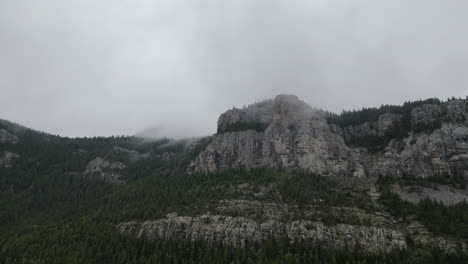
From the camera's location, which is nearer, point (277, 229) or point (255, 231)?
point (277, 229)

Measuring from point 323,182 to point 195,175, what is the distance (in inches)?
2751

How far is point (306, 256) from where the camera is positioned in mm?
104188

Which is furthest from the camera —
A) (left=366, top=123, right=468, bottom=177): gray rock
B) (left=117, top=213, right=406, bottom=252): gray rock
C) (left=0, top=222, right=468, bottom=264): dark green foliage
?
(left=366, top=123, right=468, bottom=177): gray rock

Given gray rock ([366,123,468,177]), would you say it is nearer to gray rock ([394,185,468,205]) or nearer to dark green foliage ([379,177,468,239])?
gray rock ([394,185,468,205])

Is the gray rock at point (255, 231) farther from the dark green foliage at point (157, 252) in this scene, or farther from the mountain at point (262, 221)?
the dark green foliage at point (157, 252)

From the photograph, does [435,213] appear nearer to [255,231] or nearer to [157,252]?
[255,231]

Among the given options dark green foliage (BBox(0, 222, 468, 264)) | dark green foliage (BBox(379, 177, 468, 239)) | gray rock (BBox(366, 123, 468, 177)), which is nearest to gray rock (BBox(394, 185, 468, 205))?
dark green foliage (BBox(379, 177, 468, 239))

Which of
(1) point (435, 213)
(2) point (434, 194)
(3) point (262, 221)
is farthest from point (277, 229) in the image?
(2) point (434, 194)

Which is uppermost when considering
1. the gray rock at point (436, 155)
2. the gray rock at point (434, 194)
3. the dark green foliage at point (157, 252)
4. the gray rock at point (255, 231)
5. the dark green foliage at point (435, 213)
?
the gray rock at point (436, 155)

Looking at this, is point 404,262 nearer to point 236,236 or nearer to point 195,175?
point 236,236

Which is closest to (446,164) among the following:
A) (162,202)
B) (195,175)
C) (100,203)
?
(195,175)

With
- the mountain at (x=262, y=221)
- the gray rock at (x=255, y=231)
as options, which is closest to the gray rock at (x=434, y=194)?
the mountain at (x=262, y=221)

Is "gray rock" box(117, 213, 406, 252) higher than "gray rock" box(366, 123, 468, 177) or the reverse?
the reverse

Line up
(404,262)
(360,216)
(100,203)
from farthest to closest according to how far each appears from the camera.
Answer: (100,203) < (360,216) < (404,262)
